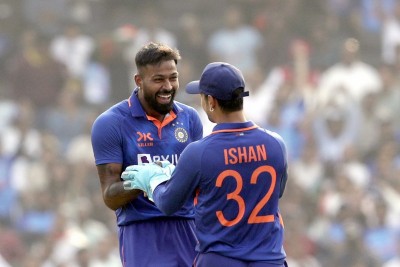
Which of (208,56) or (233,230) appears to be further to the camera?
(208,56)

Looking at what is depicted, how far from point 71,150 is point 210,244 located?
8.71m

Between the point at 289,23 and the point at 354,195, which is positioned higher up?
the point at 289,23

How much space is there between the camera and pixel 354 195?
1384 cm

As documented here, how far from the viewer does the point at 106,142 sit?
257 inches

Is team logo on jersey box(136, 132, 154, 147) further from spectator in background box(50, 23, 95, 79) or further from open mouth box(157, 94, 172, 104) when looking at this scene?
spectator in background box(50, 23, 95, 79)

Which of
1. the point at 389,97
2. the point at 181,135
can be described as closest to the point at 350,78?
the point at 389,97

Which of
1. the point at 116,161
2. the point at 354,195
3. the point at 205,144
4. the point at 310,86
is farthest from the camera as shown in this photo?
the point at 310,86

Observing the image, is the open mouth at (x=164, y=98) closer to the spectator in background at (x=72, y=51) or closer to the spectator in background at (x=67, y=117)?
the spectator in background at (x=67, y=117)

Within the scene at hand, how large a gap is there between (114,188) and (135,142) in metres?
0.33

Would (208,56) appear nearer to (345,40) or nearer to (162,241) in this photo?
(345,40)

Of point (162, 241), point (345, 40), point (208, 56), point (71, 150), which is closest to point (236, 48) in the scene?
point (208, 56)

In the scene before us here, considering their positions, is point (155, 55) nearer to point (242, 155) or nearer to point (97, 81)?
point (242, 155)

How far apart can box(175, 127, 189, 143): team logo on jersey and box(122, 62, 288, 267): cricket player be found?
647 mm

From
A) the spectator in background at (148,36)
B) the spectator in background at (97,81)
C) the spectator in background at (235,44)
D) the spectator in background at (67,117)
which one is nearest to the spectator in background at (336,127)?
the spectator in background at (235,44)
